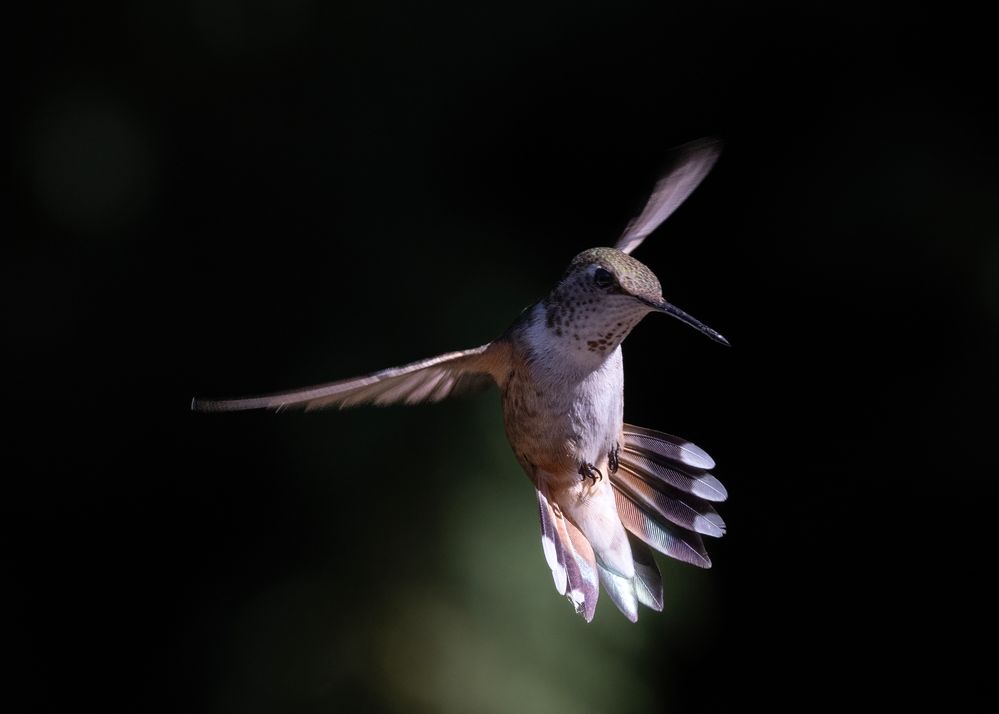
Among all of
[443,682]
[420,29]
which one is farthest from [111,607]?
→ [420,29]

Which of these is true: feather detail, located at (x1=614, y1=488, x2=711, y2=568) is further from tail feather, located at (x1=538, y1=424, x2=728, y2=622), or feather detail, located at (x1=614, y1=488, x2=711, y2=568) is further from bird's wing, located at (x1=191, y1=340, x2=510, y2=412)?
bird's wing, located at (x1=191, y1=340, x2=510, y2=412)

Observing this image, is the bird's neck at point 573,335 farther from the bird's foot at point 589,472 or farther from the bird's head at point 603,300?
the bird's foot at point 589,472

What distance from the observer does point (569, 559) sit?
0.98 meters

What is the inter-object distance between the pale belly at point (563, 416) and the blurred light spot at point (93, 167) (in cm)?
144

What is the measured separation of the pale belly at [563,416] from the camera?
1.01 meters

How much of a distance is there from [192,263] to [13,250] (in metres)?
0.37

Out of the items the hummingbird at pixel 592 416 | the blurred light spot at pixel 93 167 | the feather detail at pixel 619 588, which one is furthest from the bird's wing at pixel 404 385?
the blurred light spot at pixel 93 167

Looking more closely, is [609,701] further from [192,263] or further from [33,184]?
[33,184]

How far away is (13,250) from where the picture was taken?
219 cm

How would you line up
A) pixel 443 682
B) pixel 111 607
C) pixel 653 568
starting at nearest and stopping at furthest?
pixel 653 568, pixel 443 682, pixel 111 607

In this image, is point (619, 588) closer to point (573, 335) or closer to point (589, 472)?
point (589, 472)

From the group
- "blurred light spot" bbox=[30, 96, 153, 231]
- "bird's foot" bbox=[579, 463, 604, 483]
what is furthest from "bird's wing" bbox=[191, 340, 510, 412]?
"blurred light spot" bbox=[30, 96, 153, 231]

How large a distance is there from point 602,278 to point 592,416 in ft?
0.62

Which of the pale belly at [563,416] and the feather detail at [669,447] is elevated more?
the pale belly at [563,416]
